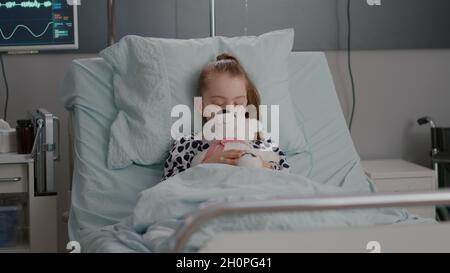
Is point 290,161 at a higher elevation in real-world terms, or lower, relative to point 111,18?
lower

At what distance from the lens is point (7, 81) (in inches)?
133

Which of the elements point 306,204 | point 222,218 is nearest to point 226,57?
point 222,218

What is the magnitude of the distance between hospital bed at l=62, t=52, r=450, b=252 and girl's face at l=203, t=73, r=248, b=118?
294mm

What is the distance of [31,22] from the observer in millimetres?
3303

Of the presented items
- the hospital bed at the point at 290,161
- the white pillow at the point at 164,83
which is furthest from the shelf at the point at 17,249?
the white pillow at the point at 164,83

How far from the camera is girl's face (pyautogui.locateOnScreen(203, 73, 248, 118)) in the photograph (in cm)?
244

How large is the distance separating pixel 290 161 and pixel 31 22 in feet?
4.55

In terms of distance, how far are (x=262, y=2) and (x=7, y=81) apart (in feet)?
3.89

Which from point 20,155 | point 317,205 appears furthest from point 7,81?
point 317,205

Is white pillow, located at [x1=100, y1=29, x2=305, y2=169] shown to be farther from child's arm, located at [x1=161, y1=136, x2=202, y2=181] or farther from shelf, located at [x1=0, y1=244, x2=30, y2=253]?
shelf, located at [x1=0, y1=244, x2=30, y2=253]

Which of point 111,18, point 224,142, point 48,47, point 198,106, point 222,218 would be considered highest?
point 111,18

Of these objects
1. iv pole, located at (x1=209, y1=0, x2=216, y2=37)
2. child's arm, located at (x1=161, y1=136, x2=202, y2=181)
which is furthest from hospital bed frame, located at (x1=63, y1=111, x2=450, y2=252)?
iv pole, located at (x1=209, y1=0, x2=216, y2=37)

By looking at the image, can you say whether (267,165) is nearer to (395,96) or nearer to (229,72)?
(229,72)

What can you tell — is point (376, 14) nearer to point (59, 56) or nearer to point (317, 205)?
point (59, 56)
